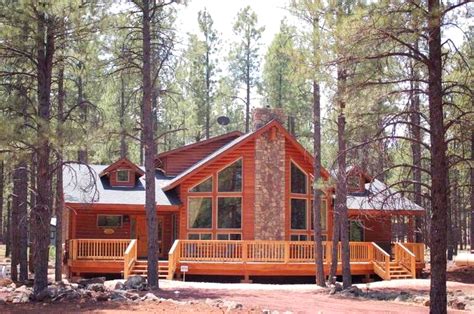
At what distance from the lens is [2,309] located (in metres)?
11.5

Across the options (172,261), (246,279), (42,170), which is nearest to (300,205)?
(246,279)

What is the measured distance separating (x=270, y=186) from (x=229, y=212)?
177 centimetres

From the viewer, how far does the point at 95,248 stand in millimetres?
20484

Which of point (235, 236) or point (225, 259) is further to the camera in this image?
point (235, 236)

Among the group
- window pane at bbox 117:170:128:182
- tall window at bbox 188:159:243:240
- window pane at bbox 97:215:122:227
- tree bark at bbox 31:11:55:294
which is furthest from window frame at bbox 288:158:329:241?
tree bark at bbox 31:11:55:294

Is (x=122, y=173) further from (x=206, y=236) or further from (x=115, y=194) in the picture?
(x=206, y=236)

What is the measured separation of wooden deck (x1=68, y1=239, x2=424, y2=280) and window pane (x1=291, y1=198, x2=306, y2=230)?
1653 mm

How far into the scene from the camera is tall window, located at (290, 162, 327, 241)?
872 inches

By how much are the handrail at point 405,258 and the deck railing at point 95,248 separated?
384 inches

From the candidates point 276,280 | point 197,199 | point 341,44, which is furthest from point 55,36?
point 276,280

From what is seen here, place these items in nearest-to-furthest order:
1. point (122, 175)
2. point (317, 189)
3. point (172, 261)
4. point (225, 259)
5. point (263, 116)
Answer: point (317, 189) → point (172, 261) → point (225, 259) → point (263, 116) → point (122, 175)

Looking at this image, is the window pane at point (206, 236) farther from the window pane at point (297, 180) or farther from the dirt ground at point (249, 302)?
the dirt ground at point (249, 302)

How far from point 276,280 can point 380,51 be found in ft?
40.5

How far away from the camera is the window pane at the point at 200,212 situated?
21.7 metres
